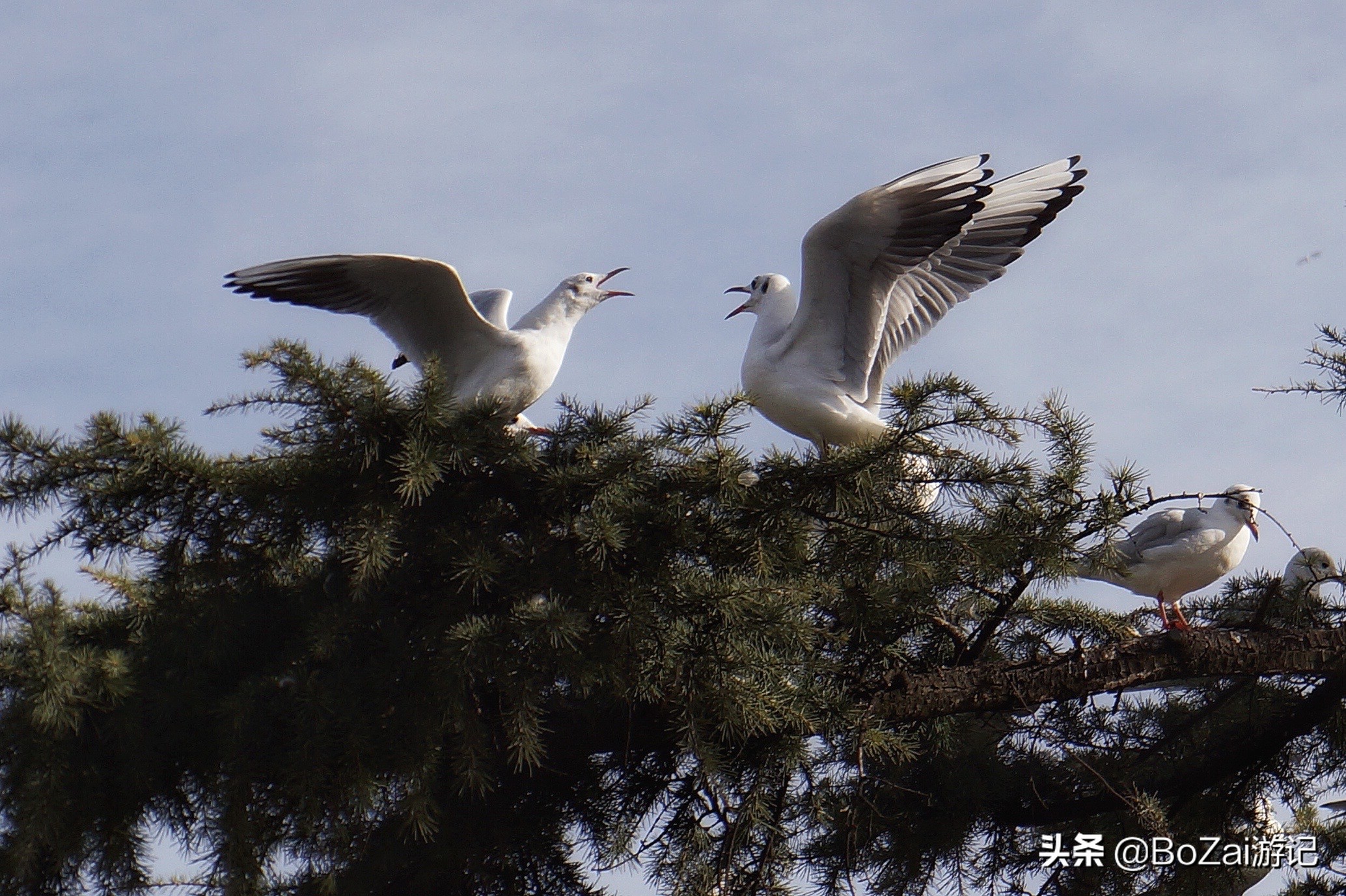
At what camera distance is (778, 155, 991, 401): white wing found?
3.90 m

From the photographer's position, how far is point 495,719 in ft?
8.49

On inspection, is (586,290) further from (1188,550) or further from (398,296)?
(1188,550)

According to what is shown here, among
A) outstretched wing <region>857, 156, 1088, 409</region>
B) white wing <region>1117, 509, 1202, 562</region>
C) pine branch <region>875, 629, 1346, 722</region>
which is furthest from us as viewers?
white wing <region>1117, 509, 1202, 562</region>

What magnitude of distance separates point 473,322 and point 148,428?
1664 millimetres

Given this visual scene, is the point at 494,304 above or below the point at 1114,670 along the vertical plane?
above

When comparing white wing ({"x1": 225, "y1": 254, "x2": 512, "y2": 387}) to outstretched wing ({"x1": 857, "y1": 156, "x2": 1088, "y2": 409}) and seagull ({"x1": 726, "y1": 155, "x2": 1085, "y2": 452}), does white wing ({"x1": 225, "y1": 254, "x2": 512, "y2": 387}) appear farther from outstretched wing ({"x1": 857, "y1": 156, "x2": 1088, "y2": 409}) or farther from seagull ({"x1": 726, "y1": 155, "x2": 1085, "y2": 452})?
outstretched wing ({"x1": 857, "y1": 156, "x2": 1088, "y2": 409})

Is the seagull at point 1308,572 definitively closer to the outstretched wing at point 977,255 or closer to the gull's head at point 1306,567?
the gull's head at point 1306,567

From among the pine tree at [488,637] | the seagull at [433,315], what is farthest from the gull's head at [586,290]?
the pine tree at [488,637]

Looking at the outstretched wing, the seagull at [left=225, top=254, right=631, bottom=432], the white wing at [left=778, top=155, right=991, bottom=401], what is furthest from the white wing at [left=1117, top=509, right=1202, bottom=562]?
the seagull at [left=225, top=254, right=631, bottom=432]

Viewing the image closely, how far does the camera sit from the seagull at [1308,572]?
350 centimetres

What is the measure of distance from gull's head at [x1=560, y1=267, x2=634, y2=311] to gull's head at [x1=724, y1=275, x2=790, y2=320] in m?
0.54

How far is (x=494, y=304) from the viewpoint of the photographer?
191 inches

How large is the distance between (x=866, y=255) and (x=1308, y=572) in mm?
2218

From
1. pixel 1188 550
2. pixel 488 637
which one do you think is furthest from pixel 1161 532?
pixel 488 637
